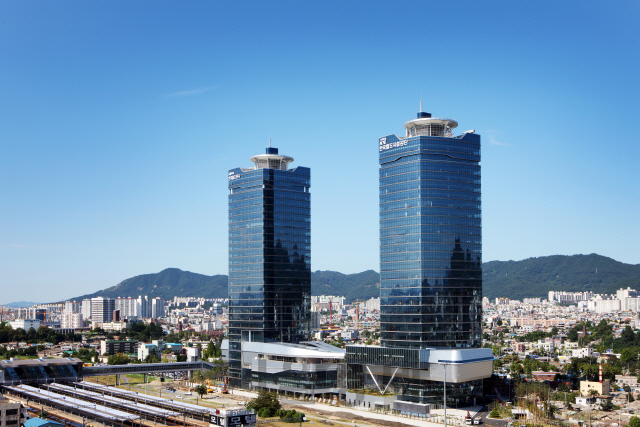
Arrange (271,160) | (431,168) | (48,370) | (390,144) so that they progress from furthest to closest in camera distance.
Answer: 1. (271,160)
2. (48,370)
3. (390,144)
4. (431,168)

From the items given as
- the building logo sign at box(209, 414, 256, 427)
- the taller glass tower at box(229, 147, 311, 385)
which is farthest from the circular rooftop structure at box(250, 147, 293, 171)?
the building logo sign at box(209, 414, 256, 427)

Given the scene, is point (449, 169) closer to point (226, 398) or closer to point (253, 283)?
point (253, 283)

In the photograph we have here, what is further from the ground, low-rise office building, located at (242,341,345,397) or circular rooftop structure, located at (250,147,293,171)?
circular rooftop structure, located at (250,147,293,171)

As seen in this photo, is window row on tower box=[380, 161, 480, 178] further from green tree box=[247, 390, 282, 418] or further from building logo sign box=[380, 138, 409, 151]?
green tree box=[247, 390, 282, 418]

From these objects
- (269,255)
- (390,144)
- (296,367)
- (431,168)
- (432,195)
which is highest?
(390,144)

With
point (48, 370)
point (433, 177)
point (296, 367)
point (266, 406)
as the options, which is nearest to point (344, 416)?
point (266, 406)

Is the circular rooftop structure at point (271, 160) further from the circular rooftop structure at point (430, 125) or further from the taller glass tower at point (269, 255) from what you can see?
the circular rooftop structure at point (430, 125)

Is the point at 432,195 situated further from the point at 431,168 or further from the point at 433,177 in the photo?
the point at 431,168
